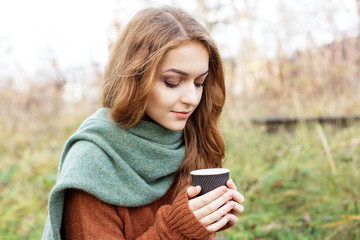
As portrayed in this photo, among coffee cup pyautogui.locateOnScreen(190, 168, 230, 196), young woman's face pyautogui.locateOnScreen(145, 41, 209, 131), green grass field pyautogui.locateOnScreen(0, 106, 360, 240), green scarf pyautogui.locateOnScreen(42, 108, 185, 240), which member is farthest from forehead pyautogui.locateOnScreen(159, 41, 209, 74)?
green grass field pyautogui.locateOnScreen(0, 106, 360, 240)

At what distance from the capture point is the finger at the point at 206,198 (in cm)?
129

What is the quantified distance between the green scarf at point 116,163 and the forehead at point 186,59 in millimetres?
308

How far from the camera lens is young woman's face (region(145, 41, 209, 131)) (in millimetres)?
1445

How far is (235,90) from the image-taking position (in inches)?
212

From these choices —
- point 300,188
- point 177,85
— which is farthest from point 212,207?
point 300,188

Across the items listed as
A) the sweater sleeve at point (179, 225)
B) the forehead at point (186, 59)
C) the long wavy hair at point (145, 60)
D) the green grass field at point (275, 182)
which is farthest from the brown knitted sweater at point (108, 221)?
the green grass field at point (275, 182)

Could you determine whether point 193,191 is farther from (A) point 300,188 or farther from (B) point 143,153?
(A) point 300,188

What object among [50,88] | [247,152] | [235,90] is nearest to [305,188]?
[247,152]

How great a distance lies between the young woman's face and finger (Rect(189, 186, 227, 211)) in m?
0.37

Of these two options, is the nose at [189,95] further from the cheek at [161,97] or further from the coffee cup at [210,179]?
the coffee cup at [210,179]

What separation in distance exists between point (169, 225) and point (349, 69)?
454cm

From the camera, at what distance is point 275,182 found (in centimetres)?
330

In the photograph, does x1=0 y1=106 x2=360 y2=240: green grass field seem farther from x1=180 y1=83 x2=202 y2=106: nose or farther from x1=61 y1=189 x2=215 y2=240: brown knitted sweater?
x1=61 y1=189 x2=215 y2=240: brown knitted sweater

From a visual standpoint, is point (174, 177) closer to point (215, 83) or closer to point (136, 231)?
point (136, 231)
